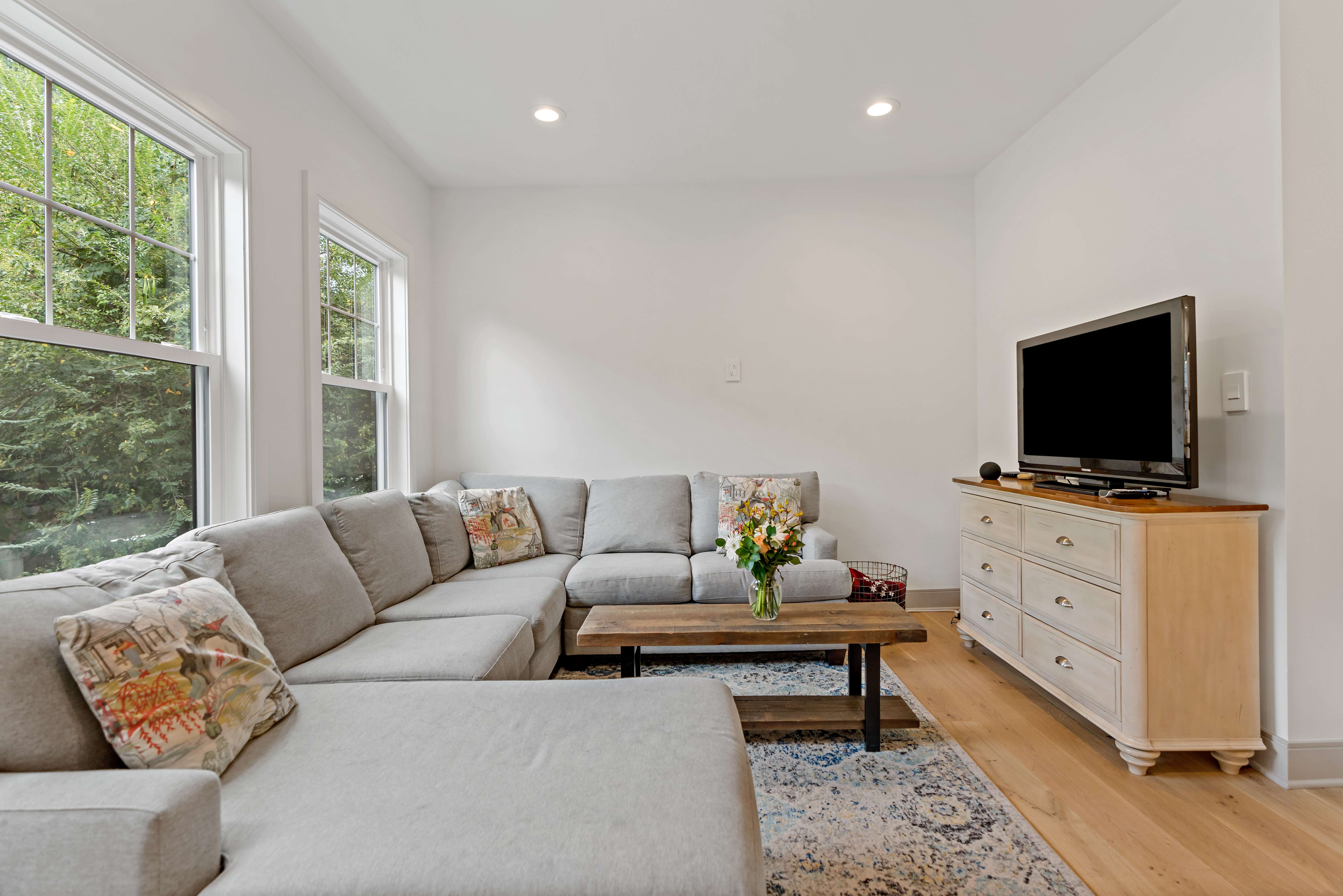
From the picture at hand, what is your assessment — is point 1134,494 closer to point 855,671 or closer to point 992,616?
point 992,616

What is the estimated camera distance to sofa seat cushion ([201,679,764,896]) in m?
0.91

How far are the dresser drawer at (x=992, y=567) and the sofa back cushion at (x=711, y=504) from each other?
79cm

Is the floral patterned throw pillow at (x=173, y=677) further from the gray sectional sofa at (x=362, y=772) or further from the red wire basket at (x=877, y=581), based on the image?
the red wire basket at (x=877, y=581)

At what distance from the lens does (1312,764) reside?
1.84m

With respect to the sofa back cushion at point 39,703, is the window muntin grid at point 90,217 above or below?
above

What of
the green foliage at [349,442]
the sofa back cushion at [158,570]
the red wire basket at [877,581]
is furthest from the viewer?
the red wire basket at [877,581]

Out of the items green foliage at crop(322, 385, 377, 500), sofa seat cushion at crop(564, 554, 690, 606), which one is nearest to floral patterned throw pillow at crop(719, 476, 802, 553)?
sofa seat cushion at crop(564, 554, 690, 606)

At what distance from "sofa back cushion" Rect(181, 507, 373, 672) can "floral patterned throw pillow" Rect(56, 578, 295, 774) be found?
34cm

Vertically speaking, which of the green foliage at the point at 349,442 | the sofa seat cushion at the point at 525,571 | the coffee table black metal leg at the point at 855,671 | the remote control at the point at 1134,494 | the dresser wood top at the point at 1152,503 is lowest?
the coffee table black metal leg at the point at 855,671

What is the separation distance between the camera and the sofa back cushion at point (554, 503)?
3.38 metres

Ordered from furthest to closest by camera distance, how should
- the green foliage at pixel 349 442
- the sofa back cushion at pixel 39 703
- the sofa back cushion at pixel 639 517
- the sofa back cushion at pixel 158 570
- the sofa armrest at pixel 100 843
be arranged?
the sofa back cushion at pixel 639 517
the green foliage at pixel 349 442
the sofa back cushion at pixel 158 570
the sofa back cushion at pixel 39 703
the sofa armrest at pixel 100 843

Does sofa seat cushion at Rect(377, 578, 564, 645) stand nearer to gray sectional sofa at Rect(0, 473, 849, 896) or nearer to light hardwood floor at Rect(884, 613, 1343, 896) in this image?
gray sectional sofa at Rect(0, 473, 849, 896)

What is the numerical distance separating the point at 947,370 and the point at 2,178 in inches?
155

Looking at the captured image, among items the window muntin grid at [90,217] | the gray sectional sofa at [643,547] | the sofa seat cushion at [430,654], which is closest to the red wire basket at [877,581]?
the gray sectional sofa at [643,547]
